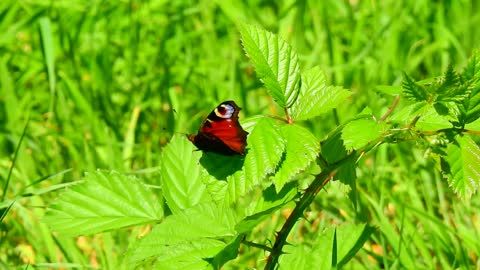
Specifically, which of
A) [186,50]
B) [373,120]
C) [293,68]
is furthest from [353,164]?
[186,50]

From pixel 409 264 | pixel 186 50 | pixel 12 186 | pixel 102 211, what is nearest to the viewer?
pixel 102 211

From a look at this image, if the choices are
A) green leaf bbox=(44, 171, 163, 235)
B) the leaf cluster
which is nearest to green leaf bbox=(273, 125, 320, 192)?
the leaf cluster

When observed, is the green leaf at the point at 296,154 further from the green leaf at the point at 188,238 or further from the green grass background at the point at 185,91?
the green grass background at the point at 185,91

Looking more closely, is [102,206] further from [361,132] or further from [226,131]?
[361,132]

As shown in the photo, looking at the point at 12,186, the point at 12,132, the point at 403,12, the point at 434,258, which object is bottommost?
the point at 434,258

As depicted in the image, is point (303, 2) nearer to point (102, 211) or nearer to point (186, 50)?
point (186, 50)

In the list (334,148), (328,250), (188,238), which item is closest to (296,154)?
Answer: (334,148)

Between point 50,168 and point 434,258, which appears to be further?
point 50,168
